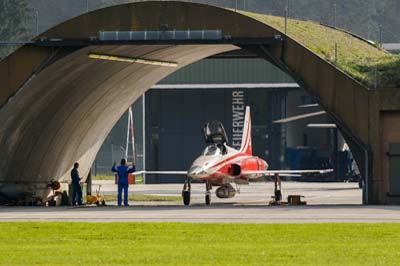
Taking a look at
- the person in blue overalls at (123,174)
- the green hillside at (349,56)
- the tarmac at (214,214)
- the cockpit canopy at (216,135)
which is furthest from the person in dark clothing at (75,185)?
the green hillside at (349,56)

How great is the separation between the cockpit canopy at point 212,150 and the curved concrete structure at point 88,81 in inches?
156

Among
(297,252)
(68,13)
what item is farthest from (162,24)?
(68,13)

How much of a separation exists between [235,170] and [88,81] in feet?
23.3

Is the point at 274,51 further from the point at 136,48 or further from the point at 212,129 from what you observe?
the point at 212,129

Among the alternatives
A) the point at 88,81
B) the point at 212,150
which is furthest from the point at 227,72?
the point at 88,81

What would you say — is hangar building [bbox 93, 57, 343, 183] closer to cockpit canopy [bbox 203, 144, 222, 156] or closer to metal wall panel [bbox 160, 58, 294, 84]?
metal wall panel [bbox 160, 58, 294, 84]

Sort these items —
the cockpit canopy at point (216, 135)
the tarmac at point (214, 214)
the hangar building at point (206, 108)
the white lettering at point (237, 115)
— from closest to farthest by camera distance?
the tarmac at point (214, 214)
the cockpit canopy at point (216, 135)
the white lettering at point (237, 115)
the hangar building at point (206, 108)

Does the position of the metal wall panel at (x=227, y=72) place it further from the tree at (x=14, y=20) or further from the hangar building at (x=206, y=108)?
the tree at (x=14, y=20)

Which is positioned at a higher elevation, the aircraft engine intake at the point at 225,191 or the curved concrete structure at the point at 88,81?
the curved concrete structure at the point at 88,81

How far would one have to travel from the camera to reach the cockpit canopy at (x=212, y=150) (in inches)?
1825

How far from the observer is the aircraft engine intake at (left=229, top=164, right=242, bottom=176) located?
46906mm

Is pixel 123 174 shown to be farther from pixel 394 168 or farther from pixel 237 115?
pixel 237 115

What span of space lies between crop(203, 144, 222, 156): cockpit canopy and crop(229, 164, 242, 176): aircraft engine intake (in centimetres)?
68

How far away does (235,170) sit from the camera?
4709 centimetres
